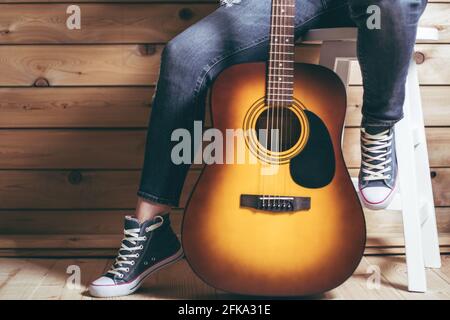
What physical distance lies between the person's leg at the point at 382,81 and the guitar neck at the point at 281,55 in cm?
13

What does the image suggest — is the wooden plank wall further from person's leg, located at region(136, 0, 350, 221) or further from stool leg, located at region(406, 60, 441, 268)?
person's leg, located at region(136, 0, 350, 221)

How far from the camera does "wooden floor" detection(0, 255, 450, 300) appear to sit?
4.37 ft

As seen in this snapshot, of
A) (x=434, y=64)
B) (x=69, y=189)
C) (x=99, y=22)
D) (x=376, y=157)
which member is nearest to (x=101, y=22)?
(x=99, y=22)

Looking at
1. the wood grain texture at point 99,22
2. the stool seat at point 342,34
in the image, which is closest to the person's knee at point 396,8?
the stool seat at point 342,34

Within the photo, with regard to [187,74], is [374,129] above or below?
below

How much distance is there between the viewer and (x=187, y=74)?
129 centimetres

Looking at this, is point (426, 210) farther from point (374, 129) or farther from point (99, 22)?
point (99, 22)

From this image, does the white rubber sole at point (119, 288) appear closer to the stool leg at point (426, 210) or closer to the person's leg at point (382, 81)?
the person's leg at point (382, 81)

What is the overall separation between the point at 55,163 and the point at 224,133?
0.62 m

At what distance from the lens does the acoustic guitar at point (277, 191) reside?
125cm

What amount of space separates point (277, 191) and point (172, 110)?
0.27 m

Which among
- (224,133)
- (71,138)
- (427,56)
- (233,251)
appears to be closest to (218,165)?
(224,133)
